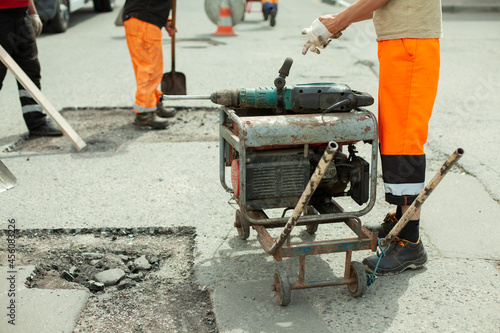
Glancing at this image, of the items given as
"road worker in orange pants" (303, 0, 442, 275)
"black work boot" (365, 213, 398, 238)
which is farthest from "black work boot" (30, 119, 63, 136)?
"black work boot" (365, 213, 398, 238)

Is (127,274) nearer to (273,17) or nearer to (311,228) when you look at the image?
(311,228)

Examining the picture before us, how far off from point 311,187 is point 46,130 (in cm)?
379

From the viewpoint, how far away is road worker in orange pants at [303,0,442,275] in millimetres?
2857

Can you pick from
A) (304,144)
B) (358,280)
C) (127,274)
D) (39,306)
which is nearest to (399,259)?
(358,280)

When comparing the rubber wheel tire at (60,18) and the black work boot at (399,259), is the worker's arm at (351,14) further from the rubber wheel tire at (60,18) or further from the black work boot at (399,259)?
the rubber wheel tire at (60,18)

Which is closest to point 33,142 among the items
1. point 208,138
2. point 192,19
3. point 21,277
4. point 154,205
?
point 208,138

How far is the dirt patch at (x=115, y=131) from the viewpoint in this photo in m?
5.26

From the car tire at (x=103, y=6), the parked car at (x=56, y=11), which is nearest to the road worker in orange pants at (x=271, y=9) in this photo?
the parked car at (x=56, y=11)

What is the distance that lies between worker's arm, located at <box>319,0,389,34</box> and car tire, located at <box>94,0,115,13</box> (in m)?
12.6

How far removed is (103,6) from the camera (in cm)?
1459

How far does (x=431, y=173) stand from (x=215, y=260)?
83.1 inches

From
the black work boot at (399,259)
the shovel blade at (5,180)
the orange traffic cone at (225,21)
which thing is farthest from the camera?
the orange traffic cone at (225,21)

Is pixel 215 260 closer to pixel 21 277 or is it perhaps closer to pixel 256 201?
pixel 256 201

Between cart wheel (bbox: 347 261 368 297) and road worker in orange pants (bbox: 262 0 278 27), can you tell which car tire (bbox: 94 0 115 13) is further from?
cart wheel (bbox: 347 261 368 297)
